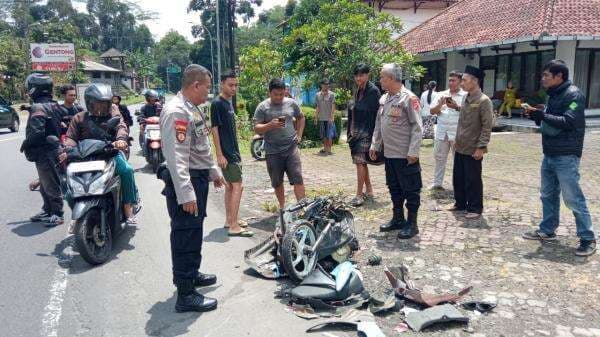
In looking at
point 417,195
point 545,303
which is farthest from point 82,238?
point 545,303

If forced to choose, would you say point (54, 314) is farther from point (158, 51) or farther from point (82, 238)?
point (158, 51)

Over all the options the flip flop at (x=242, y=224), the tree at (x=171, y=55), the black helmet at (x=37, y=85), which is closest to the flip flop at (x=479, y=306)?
the flip flop at (x=242, y=224)

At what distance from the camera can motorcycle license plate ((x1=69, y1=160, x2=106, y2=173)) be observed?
486 cm

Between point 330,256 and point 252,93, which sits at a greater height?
point 252,93

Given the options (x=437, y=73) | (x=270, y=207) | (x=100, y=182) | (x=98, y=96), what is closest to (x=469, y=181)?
(x=270, y=207)

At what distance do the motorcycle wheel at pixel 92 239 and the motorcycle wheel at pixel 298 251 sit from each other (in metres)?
1.93

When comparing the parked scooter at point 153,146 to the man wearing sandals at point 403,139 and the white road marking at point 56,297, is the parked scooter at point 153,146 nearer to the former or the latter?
the white road marking at point 56,297

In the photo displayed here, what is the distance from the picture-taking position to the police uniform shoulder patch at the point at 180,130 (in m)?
3.52

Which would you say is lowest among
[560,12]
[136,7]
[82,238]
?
[82,238]

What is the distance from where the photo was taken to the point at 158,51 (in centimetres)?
10406

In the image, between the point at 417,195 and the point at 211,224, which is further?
the point at 211,224

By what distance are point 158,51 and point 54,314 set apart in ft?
353

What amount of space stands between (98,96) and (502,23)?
54.5 feet

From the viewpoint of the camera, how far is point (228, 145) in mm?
5746
